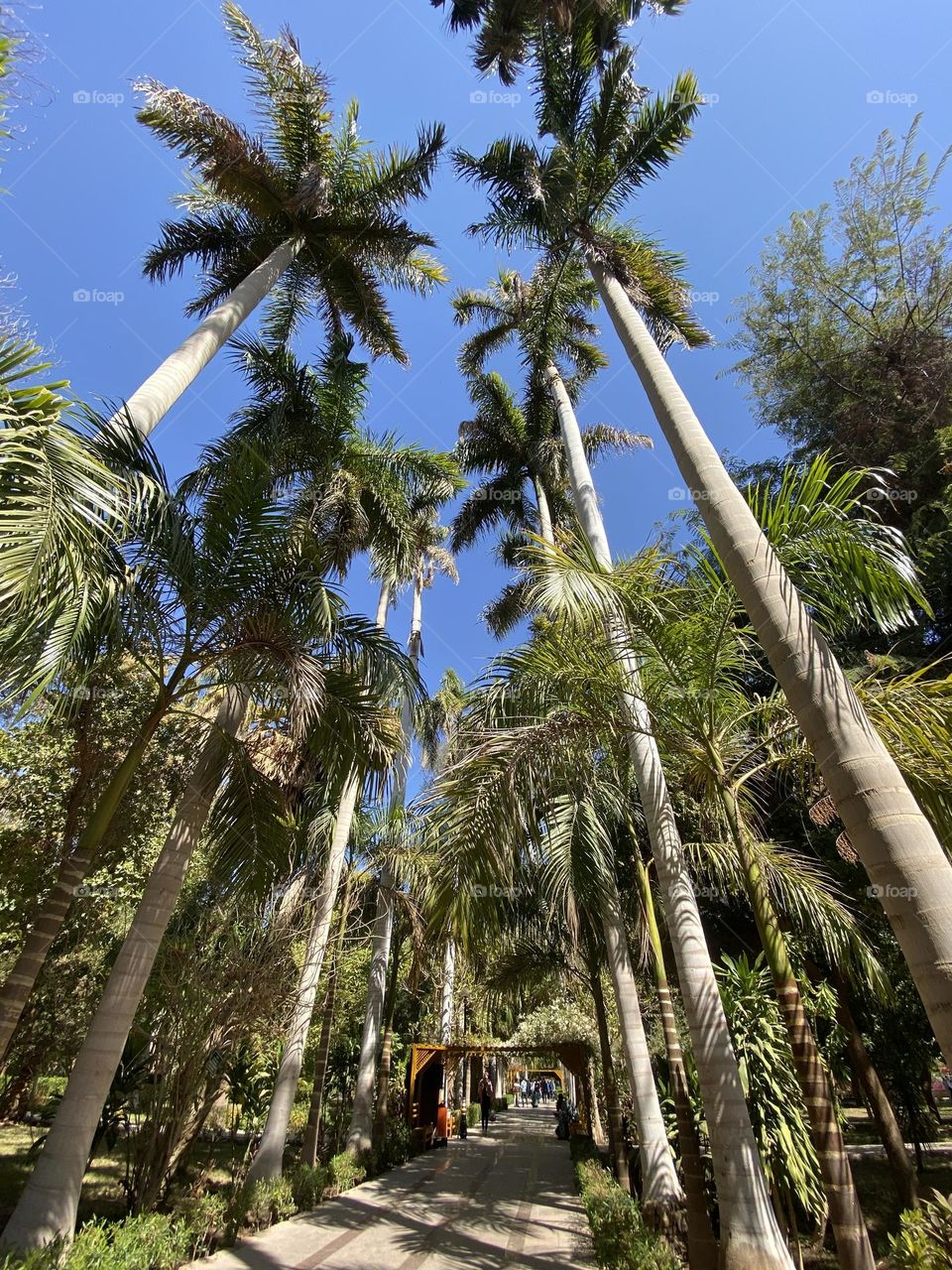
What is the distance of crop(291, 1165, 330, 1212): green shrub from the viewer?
9.52m

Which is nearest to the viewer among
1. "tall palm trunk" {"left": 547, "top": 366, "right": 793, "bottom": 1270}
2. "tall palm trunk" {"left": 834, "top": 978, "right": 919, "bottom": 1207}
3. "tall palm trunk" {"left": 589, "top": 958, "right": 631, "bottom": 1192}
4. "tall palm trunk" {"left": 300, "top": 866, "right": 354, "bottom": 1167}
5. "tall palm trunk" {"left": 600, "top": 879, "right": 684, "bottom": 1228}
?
"tall palm trunk" {"left": 547, "top": 366, "right": 793, "bottom": 1270}

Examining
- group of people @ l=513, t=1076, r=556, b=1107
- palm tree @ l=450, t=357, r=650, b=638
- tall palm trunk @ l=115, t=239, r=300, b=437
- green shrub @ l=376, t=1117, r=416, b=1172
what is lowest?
green shrub @ l=376, t=1117, r=416, b=1172

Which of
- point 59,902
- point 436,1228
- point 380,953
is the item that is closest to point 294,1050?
point 436,1228

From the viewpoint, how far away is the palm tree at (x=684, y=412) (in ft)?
9.20

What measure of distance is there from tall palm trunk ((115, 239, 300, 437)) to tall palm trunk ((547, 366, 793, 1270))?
555 cm

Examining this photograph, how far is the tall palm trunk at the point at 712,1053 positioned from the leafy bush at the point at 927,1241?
1847 mm

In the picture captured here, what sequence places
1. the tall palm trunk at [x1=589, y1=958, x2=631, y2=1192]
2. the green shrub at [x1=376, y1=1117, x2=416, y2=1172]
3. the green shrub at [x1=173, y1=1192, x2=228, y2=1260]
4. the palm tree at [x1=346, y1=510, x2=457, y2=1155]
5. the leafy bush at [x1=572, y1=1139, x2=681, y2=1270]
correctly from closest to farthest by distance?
the leafy bush at [x1=572, y1=1139, x2=681, y2=1270] < the green shrub at [x1=173, y1=1192, x2=228, y2=1260] < the tall palm trunk at [x1=589, y1=958, x2=631, y2=1192] < the palm tree at [x1=346, y1=510, x2=457, y2=1155] < the green shrub at [x1=376, y1=1117, x2=416, y2=1172]

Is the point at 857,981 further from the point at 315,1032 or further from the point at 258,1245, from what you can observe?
the point at 315,1032

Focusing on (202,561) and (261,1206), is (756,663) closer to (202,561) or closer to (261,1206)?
(202,561)

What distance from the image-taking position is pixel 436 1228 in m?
8.95

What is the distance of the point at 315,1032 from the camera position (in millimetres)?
17203

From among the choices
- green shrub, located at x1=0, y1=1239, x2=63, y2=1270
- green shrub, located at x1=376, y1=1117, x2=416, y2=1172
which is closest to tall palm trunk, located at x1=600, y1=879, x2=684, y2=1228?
green shrub, located at x1=0, y1=1239, x2=63, y2=1270

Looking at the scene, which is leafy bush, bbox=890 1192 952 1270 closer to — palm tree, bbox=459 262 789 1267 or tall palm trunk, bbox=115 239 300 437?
palm tree, bbox=459 262 789 1267

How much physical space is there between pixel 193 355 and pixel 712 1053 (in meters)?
8.80
